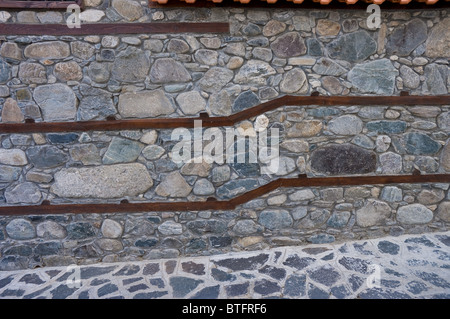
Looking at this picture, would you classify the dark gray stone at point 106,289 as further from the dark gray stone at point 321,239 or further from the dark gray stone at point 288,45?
the dark gray stone at point 288,45

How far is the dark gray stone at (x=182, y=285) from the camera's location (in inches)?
102

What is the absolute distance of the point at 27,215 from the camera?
2.99 m

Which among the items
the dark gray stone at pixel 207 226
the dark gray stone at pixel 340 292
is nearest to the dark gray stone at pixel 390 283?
the dark gray stone at pixel 340 292

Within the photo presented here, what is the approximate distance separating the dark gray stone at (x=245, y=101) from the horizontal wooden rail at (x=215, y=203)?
85 cm

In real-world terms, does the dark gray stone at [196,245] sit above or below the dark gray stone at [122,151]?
below

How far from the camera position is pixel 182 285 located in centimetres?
269

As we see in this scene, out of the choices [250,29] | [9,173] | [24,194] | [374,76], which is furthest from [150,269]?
[374,76]

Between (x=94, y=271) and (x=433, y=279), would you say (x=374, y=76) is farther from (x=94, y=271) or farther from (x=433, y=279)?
(x=94, y=271)

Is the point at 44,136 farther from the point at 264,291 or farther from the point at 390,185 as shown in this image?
the point at 390,185
